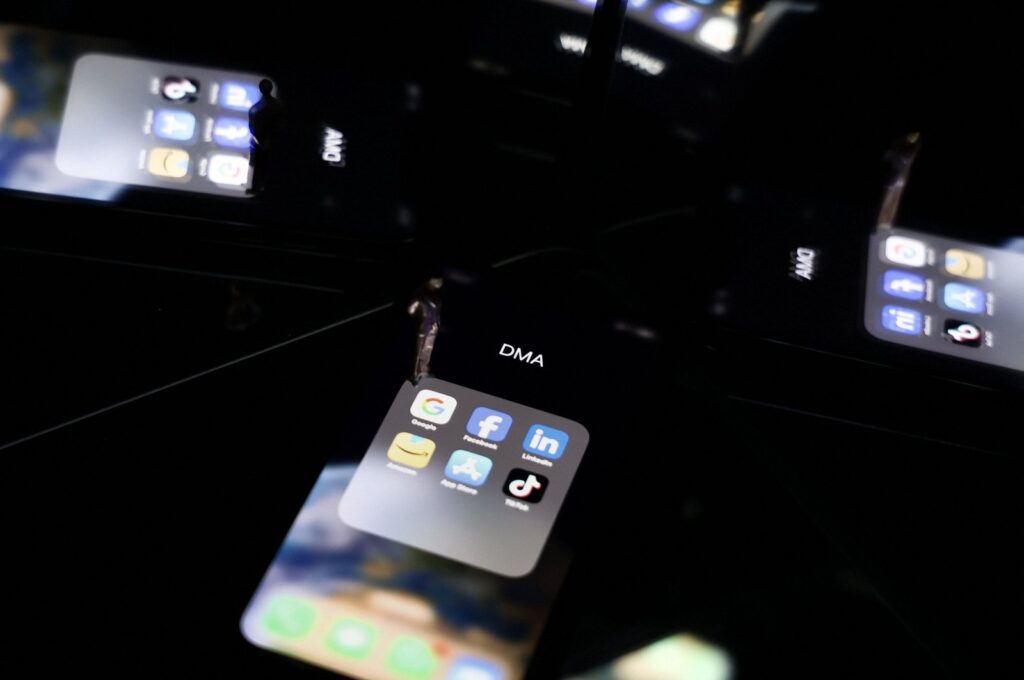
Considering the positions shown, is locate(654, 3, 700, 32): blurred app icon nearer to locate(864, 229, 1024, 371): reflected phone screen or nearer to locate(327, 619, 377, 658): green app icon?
locate(864, 229, 1024, 371): reflected phone screen

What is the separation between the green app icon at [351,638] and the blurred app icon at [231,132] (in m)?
0.32

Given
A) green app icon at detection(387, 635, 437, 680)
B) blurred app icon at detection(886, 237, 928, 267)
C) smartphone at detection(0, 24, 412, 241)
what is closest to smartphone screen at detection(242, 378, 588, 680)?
green app icon at detection(387, 635, 437, 680)

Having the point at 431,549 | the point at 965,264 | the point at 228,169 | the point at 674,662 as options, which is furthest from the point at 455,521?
the point at 965,264

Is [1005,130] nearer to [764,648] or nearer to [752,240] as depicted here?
[752,240]

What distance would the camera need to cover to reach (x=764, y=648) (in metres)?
0.57

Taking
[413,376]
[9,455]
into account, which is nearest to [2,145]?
[9,455]

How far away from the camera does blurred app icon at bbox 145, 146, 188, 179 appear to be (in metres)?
0.65

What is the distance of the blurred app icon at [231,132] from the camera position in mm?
660

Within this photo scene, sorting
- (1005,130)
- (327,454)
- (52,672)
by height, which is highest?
(1005,130)

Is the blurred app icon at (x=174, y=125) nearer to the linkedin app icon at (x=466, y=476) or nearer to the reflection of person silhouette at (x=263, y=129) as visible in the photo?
the reflection of person silhouette at (x=263, y=129)

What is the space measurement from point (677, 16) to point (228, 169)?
12.4 inches

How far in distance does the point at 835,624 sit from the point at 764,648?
46 millimetres

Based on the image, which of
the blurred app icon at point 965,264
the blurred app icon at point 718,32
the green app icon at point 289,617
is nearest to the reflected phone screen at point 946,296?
the blurred app icon at point 965,264

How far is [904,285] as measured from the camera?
65cm
